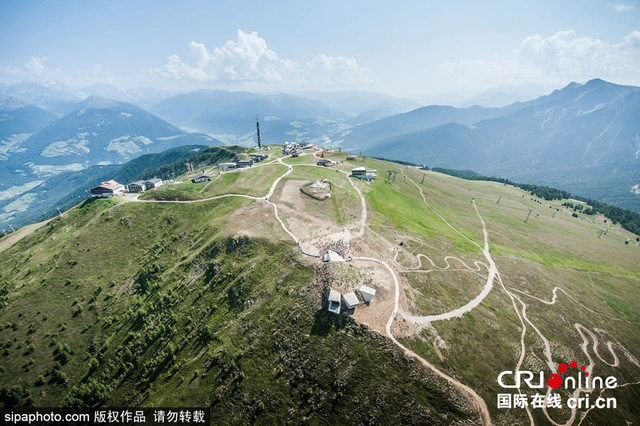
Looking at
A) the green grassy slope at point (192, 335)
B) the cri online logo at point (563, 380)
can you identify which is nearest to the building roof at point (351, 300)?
the green grassy slope at point (192, 335)

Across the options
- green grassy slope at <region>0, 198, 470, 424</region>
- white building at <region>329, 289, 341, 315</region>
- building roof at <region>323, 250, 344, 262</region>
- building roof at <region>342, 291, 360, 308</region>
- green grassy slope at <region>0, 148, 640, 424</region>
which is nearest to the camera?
green grassy slope at <region>0, 198, 470, 424</region>

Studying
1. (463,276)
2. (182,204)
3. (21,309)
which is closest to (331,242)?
(463,276)

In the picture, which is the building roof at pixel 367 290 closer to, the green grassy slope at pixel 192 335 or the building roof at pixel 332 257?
the green grassy slope at pixel 192 335

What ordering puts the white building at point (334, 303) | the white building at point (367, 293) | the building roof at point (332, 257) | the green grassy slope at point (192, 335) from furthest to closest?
the building roof at point (332, 257) → the white building at point (367, 293) → the white building at point (334, 303) → the green grassy slope at point (192, 335)

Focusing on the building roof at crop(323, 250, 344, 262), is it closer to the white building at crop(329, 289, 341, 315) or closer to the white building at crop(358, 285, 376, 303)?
the white building at crop(358, 285, 376, 303)

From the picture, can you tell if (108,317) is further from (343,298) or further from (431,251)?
(431,251)

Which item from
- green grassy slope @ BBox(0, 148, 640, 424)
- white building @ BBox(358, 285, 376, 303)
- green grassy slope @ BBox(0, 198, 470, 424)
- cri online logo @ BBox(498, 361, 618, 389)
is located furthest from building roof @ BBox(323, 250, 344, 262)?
cri online logo @ BBox(498, 361, 618, 389)
